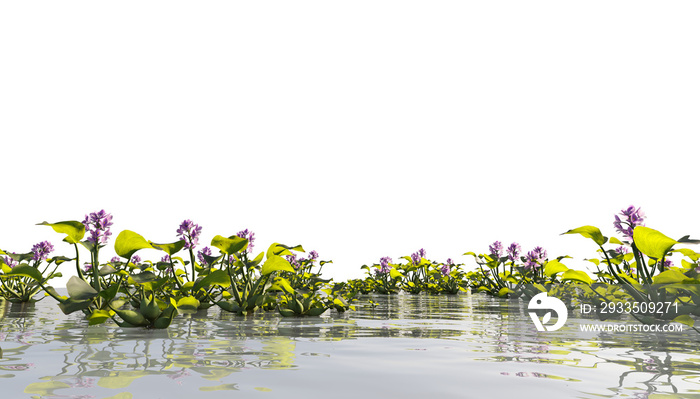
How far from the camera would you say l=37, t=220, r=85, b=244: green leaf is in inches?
144

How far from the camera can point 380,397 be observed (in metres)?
1.79

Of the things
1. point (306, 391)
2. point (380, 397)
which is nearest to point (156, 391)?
point (306, 391)

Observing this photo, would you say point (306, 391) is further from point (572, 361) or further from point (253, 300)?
point (253, 300)

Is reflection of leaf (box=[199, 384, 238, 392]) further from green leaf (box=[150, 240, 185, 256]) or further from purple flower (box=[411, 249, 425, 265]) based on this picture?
purple flower (box=[411, 249, 425, 265])

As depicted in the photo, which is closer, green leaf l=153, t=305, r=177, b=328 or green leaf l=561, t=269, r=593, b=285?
green leaf l=153, t=305, r=177, b=328

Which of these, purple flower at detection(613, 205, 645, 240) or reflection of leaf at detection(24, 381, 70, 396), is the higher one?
purple flower at detection(613, 205, 645, 240)

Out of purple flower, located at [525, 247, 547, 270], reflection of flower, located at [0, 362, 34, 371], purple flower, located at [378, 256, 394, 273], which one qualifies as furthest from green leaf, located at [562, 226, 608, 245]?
purple flower, located at [378, 256, 394, 273]

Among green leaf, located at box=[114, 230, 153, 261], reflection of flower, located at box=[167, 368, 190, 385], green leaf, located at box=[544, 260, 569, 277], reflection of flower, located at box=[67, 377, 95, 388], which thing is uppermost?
green leaf, located at box=[114, 230, 153, 261]

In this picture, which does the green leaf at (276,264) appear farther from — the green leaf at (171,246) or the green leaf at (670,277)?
the green leaf at (670,277)

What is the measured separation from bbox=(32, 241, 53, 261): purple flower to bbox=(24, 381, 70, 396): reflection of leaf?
7.14 meters

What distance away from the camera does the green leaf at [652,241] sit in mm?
3582

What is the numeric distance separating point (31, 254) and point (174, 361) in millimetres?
5222

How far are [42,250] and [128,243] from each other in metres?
5.36

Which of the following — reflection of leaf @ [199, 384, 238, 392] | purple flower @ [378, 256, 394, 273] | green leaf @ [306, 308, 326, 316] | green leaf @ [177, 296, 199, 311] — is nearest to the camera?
reflection of leaf @ [199, 384, 238, 392]
